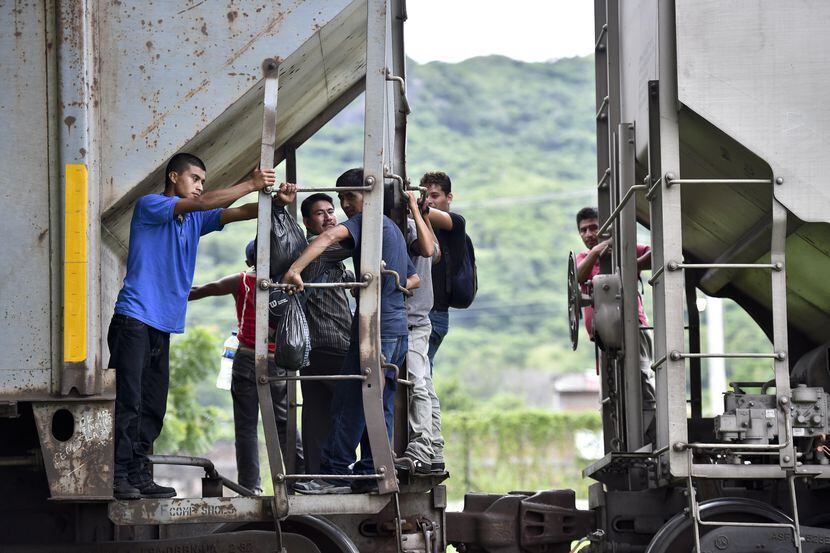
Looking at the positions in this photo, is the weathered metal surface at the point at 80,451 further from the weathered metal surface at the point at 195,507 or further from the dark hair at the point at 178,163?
the dark hair at the point at 178,163

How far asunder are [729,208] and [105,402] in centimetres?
387

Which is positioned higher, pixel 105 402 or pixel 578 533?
pixel 105 402

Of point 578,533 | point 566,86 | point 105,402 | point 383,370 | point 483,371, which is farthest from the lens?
point 566,86

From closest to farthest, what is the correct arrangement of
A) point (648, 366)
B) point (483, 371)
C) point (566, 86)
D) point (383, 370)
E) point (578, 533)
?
point (383, 370), point (578, 533), point (648, 366), point (483, 371), point (566, 86)

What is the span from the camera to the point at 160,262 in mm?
5938

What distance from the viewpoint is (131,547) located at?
6043mm

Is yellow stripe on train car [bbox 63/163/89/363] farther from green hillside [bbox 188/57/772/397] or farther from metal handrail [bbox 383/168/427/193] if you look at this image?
green hillside [bbox 188/57/772/397]

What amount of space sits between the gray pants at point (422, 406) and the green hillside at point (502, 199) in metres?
44.0

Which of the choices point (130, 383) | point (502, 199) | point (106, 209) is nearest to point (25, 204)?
point (106, 209)

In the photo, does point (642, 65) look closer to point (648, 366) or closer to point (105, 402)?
point (648, 366)

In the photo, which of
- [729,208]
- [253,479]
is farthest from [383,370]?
[729,208]

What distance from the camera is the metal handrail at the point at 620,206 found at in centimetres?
649

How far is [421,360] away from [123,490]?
6.38 ft

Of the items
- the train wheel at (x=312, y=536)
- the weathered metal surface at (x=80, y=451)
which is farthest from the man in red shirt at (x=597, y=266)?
the weathered metal surface at (x=80, y=451)
